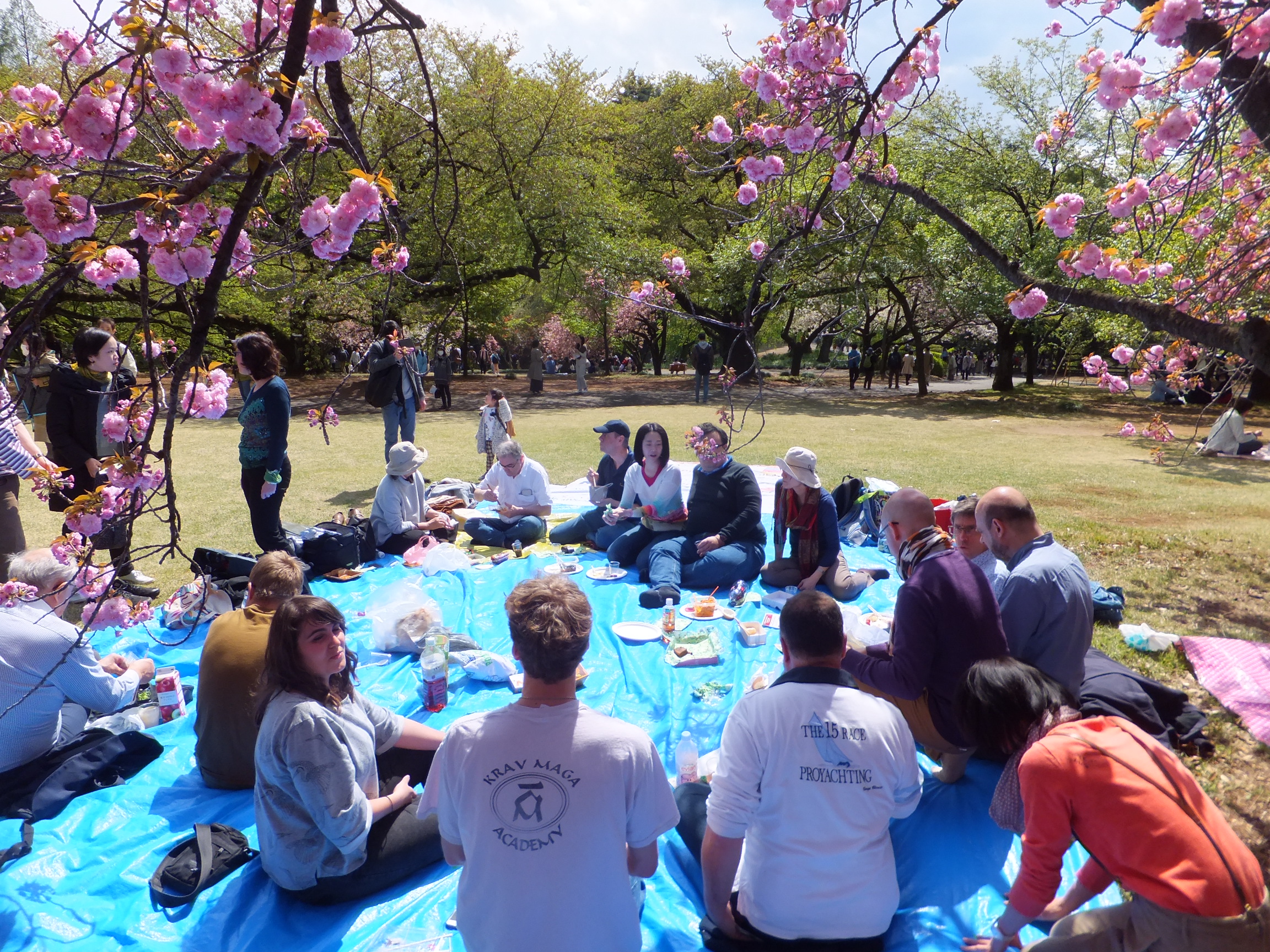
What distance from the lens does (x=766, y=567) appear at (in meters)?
5.54

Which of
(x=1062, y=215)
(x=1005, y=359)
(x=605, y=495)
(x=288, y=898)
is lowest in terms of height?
(x=288, y=898)

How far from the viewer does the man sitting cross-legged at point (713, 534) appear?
547cm

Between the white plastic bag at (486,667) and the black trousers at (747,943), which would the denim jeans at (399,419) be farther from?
the black trousers at (747,943)

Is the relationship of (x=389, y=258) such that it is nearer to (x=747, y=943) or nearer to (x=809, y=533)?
(x=747, y=943)

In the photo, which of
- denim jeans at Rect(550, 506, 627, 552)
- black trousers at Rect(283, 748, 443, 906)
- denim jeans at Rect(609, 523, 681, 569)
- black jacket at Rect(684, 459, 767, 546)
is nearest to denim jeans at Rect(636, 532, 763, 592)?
black jacket at Rect(684, 459, 767, 546)

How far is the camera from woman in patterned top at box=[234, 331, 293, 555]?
5023 mm

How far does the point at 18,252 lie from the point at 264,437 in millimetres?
3480

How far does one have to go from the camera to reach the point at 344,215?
2600 millimetres

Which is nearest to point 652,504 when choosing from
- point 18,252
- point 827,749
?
point 827,749

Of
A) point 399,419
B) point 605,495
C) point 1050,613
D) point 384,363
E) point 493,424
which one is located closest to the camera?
point 1050,613

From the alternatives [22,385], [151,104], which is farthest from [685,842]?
[151,104]

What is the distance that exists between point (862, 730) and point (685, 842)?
106cm

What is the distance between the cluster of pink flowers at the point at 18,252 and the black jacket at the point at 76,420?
3.40 meters

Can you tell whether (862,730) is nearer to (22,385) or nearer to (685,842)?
(685,842)
